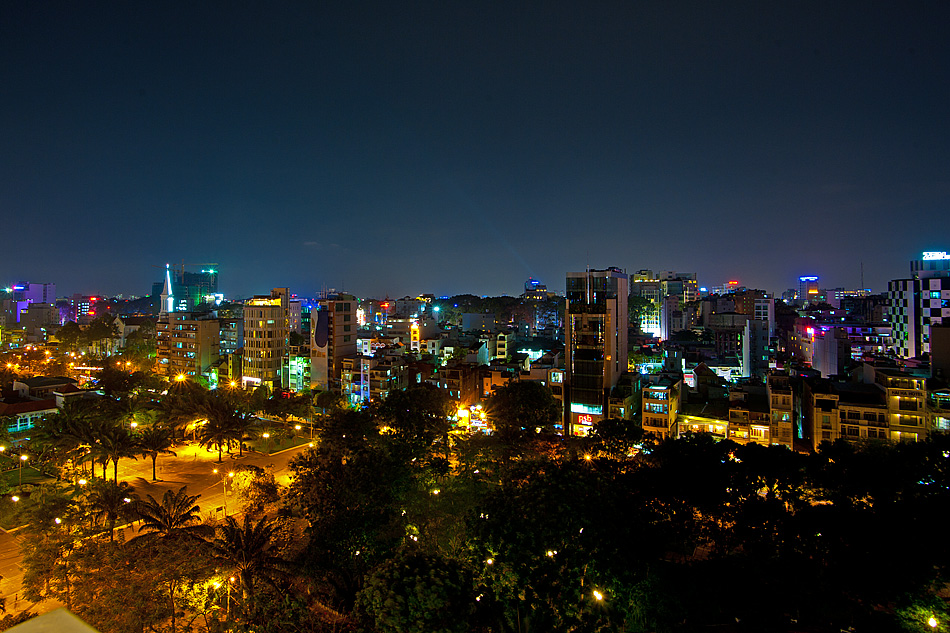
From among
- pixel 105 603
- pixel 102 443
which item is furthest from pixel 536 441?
pixel 102 443

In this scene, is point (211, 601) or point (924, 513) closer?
point (211, 601)

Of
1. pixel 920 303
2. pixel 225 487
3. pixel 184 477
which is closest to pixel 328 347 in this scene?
pixel 184 477

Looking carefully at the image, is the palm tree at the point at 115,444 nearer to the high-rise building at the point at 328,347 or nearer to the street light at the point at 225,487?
the street light at the point at 225,487

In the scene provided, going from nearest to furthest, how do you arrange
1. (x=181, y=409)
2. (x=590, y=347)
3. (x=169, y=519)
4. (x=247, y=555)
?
(x=247, y=555), (x=169, y=519), (x=181, y=409), (x=590, y=347)

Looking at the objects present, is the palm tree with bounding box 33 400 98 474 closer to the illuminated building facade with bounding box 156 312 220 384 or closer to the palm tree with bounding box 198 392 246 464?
the palm tree with bounding box 198 392 246 464

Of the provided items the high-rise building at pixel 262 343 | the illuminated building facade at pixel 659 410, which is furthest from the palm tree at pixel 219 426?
the illuminated building facade at pixel 659 410

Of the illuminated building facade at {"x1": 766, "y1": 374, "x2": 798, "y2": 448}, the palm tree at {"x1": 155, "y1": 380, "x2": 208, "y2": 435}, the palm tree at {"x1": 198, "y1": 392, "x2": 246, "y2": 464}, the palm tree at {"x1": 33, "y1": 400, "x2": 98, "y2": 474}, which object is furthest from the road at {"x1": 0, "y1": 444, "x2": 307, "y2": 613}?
the illuminated building facade at {"x1": 766, "y1": 374, "x2": 798, "y2": 448}

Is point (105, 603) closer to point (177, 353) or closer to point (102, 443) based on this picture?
point (102, 443)

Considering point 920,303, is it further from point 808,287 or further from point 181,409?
point 808,287
